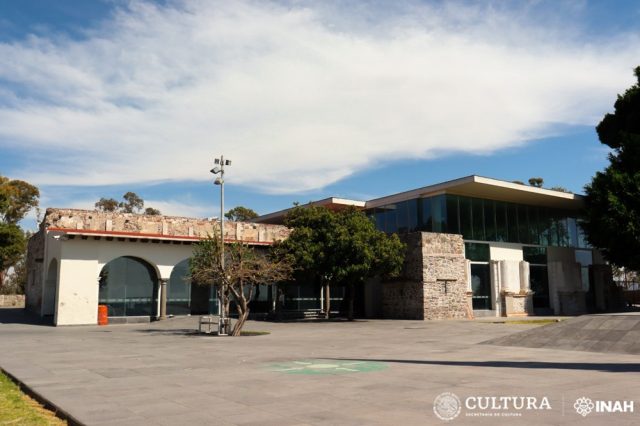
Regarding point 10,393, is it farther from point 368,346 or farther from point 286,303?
point 286,303

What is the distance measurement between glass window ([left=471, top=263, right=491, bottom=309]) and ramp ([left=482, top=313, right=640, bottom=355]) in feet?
62.6

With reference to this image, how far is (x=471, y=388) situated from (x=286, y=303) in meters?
29.1

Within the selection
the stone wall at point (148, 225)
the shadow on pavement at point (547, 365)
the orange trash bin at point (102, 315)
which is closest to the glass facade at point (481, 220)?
the stone wall at point (148, 225)

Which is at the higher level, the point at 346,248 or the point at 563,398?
the point at 346,248

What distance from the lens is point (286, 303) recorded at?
123 ft

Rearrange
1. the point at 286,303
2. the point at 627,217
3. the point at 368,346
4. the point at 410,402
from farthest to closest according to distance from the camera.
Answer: the point at 286,303 → the point at 627,217 → the point at 368,346 → the point at 410,402

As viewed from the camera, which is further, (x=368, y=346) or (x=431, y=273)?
(x=431, y=273)

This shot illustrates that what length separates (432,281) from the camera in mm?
34219

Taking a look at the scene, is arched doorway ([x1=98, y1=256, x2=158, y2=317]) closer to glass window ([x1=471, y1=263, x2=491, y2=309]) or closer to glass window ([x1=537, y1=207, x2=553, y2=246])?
glass window ([x1=471, y1=263, x2=491, y2=309])

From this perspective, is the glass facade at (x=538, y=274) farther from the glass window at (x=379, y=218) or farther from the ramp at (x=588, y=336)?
the ramp at (x=588, y=336)

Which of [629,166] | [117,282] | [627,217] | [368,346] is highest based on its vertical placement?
[629,166]

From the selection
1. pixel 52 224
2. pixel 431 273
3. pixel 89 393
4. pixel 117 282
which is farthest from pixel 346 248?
pixel 89 393

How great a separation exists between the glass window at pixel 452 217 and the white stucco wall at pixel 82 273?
20.2m

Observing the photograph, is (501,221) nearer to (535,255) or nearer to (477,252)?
(477,252)
